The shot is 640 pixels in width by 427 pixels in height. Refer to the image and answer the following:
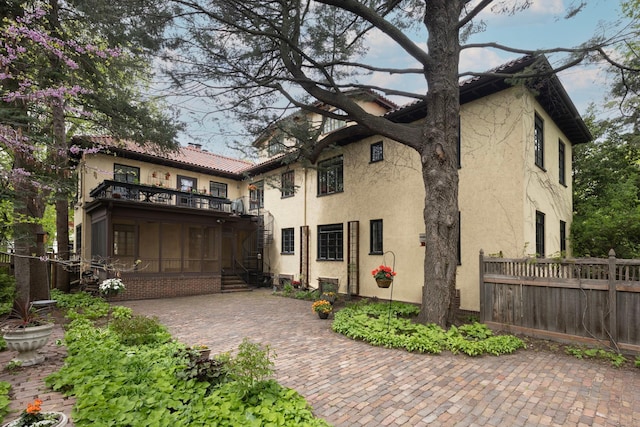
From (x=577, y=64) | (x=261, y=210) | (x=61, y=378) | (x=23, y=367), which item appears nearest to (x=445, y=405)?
(x=61, y=378)

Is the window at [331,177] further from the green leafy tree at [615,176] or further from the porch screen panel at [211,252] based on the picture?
the green leafy tree at [615,176]

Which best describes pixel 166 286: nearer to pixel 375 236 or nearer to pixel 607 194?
pixel 375 236

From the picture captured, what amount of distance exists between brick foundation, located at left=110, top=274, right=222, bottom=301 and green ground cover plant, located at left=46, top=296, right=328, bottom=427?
8530 millimetres

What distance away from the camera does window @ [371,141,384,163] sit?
39.2ft

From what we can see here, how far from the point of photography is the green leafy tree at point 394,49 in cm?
725

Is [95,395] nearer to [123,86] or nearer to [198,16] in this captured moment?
[198,16]

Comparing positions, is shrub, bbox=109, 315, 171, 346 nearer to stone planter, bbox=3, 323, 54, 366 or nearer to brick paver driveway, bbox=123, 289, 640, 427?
brick paver driveway, bbox=123, 289, 640, 427

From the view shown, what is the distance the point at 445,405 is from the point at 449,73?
7.01 meters

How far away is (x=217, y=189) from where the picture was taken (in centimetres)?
1961

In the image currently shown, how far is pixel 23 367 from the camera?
5020 mm

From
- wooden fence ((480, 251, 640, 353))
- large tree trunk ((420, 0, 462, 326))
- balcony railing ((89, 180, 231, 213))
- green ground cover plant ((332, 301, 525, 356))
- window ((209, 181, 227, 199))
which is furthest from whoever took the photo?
window ((209, 181, 227, 199))

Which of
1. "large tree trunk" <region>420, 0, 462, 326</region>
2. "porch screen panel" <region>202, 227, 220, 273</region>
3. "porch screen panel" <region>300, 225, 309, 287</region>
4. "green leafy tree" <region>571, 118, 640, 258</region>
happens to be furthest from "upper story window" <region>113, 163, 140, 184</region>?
"green leafy tree" <region>571, 118, 640, 258</region>

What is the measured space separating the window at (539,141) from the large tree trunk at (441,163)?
3.47 meters

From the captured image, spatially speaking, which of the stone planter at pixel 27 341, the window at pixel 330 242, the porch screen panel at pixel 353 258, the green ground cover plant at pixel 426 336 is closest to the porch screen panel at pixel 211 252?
the window at pixel 330 242
